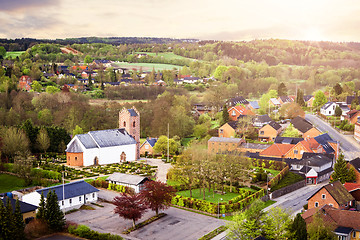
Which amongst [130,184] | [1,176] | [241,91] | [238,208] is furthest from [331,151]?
[241,91]

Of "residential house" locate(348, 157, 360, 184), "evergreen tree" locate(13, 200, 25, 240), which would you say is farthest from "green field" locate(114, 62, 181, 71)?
"evergreen tree" locate(13, 200, 25, 240)

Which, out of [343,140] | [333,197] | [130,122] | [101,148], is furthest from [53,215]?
[343,140]

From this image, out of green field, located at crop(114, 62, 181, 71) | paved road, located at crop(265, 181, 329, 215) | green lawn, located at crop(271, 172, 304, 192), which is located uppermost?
green field, located at crop(114, 62, 181, 71)

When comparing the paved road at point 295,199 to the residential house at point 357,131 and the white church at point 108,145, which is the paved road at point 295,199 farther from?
the residential house at point 357,131

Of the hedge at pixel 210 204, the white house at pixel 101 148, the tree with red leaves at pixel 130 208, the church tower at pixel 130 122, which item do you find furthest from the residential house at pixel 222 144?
the tree with red leaves at pixel 130 208

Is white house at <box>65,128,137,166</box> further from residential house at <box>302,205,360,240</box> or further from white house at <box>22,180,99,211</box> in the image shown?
residential house at <box>302,205,360,240</box>

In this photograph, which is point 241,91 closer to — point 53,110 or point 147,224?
point 53,110
